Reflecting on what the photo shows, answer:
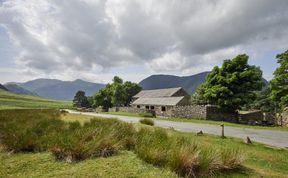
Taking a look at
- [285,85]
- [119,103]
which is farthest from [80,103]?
[285,85]

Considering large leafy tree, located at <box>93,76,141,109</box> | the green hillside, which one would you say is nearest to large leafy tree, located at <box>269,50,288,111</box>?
the green hillside

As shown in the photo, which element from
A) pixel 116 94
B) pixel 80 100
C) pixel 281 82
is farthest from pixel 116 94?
pixel 281 82

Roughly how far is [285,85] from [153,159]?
2431cm

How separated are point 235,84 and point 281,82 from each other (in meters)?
7.37

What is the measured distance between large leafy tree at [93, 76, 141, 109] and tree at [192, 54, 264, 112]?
1395 inches

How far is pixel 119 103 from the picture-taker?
206 ft

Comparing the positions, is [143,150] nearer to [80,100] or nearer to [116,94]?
[116,94]

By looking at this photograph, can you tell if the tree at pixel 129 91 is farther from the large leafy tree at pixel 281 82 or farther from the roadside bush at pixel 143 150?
the roadside bush at pixel 143 150

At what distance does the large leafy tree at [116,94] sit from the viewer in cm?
6230

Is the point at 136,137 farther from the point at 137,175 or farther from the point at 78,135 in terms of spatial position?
the point at 137,175

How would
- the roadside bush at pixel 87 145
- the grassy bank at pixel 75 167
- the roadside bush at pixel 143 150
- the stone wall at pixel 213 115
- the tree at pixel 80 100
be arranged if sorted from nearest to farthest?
the grassy bank at pixel 75 167
the roadside bush at pixel 143 150
the roadside bush at pixel 87 145
the stone wall at pixel 213 115
the tree at pixel 80 100

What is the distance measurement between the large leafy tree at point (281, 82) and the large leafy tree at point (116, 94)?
146ft

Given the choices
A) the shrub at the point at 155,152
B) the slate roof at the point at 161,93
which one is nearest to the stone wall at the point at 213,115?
the slate roof at the point at 161,93

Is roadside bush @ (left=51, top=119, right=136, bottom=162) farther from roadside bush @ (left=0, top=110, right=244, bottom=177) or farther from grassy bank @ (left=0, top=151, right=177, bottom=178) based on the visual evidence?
grassy bank @ (left=0, top=151, right=177, bottom=178)
